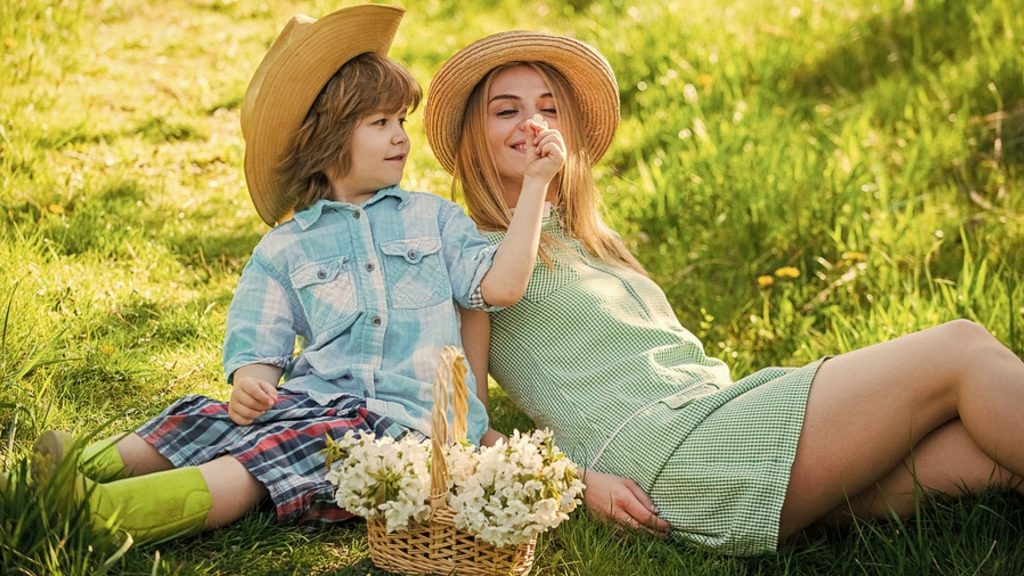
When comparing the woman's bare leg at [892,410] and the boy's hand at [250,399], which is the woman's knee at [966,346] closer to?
the woman's bare leg at [892,410]

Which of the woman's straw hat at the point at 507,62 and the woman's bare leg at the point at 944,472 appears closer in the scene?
the woman's bare leg at the point at 944,472

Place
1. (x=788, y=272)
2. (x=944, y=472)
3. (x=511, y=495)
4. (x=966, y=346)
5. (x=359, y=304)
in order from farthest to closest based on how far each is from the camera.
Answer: (x=788, y=272)
(x=359, y=304)
(x=944, y=472)
(x=966, y=346)
(x=511, y=495)

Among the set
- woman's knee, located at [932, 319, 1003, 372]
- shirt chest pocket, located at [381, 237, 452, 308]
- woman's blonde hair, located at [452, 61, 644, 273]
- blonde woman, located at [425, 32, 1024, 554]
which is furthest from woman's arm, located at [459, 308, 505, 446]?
woman's knee, located at [932, 319, 1003, 372]

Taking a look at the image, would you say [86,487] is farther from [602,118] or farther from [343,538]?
[602,118]

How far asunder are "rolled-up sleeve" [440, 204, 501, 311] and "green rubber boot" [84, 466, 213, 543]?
2.47ft

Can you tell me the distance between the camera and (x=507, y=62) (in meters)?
3.19

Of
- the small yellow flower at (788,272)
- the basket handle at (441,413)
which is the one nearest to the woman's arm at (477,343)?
the basket handle at (441,413)

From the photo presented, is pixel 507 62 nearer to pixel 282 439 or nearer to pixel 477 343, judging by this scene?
pixel 477 343

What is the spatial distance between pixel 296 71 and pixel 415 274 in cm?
56

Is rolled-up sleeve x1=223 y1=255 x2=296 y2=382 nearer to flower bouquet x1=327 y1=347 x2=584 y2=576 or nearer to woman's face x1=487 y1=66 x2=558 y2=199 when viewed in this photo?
flower bouquet x1=327 y1=347 x2=584 y2=576

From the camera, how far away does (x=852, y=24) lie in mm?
6148

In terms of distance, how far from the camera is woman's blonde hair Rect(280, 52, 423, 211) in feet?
9.49

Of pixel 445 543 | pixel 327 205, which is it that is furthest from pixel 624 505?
pixel 327 205

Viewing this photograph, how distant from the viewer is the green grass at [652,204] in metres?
→ 2.68
